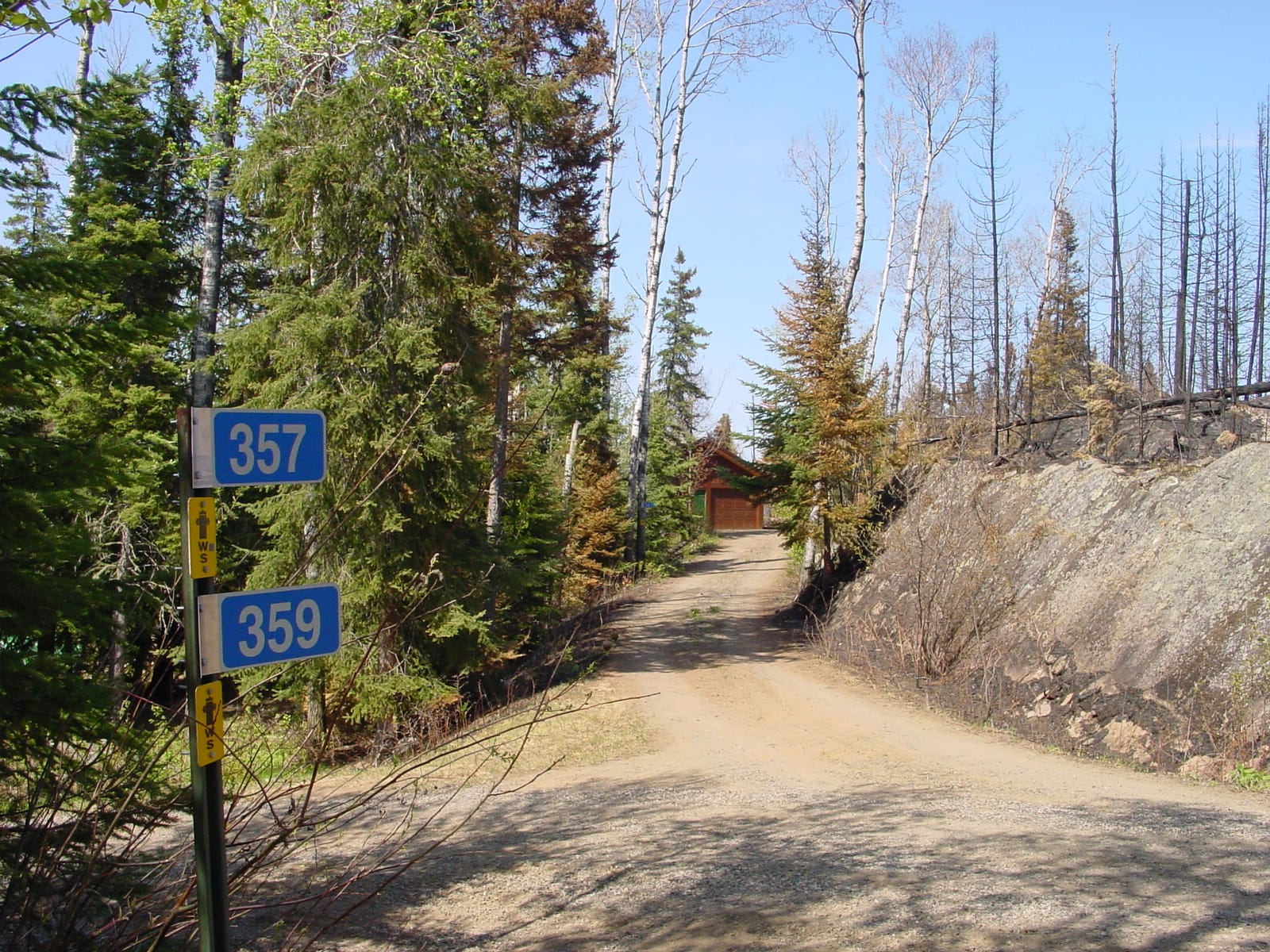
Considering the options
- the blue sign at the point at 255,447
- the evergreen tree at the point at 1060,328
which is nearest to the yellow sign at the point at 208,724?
the blue sign at the point at 255,447

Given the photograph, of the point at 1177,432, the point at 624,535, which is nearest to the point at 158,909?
the point at 1177,432

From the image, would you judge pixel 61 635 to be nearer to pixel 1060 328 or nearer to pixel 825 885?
pixel 825 885

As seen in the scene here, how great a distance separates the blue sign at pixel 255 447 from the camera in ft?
10.3

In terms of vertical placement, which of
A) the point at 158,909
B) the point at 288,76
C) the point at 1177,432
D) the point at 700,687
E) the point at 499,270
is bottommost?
the point at 700,687

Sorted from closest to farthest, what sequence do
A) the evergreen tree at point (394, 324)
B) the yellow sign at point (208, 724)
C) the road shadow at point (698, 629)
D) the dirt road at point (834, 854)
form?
the yellow sign at point (208, 724) → the dirt road at point (834, 854) → the evergreen tree at point (394, 324) → the road shadow at point (698, 629)

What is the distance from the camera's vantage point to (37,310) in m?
5.50

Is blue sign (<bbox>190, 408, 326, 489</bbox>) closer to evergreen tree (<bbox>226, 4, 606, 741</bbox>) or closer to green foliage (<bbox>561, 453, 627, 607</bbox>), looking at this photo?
evergreen tree (<bbox>226, 4, 606, 741</bbox>)

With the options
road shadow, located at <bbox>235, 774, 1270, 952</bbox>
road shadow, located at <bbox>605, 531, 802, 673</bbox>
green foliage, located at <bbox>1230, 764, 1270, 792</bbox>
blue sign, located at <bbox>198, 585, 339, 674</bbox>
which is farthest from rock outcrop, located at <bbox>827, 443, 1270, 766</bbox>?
blue sign, located at <bbox>198, 585, 339, 674</bbox>

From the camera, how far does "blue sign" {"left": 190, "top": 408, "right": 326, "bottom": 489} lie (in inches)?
124

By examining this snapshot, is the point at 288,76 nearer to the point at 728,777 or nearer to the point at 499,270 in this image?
the point at 499,270

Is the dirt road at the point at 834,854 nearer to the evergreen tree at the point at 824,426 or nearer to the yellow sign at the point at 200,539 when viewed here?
the yellow sign at the point at 200,539

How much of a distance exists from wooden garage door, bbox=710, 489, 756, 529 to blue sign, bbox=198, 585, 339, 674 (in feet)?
178

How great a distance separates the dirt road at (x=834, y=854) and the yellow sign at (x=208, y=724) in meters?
3.24

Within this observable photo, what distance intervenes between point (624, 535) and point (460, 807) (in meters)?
21.3
